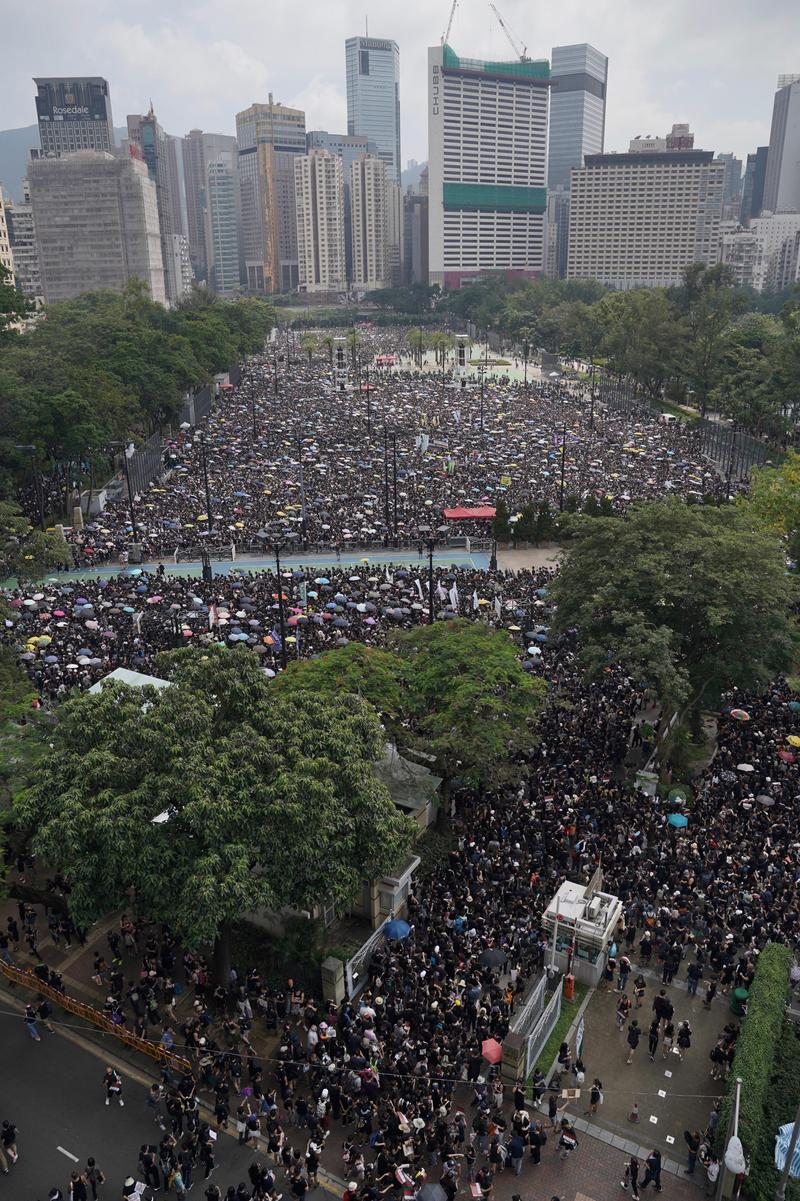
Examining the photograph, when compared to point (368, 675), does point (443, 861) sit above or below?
below

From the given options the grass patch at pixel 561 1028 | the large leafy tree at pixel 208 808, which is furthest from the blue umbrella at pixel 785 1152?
the large leafy tree at pixel 208 808

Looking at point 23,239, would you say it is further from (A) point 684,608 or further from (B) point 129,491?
(A) point 684,608

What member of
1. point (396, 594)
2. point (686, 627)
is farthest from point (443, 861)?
point (396, 594)

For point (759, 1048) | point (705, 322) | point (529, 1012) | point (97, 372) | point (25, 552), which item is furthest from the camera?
point (705, 322)

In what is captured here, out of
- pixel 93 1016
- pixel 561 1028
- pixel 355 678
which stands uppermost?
pixel 355 678

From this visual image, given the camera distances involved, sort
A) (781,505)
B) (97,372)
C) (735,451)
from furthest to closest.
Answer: (735,451) < (97,372) < (781,505)

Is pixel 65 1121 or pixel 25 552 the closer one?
pixel 65 1121

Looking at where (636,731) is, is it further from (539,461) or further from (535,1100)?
(539,461)

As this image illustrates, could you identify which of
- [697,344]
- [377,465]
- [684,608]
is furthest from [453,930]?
[697,344]
